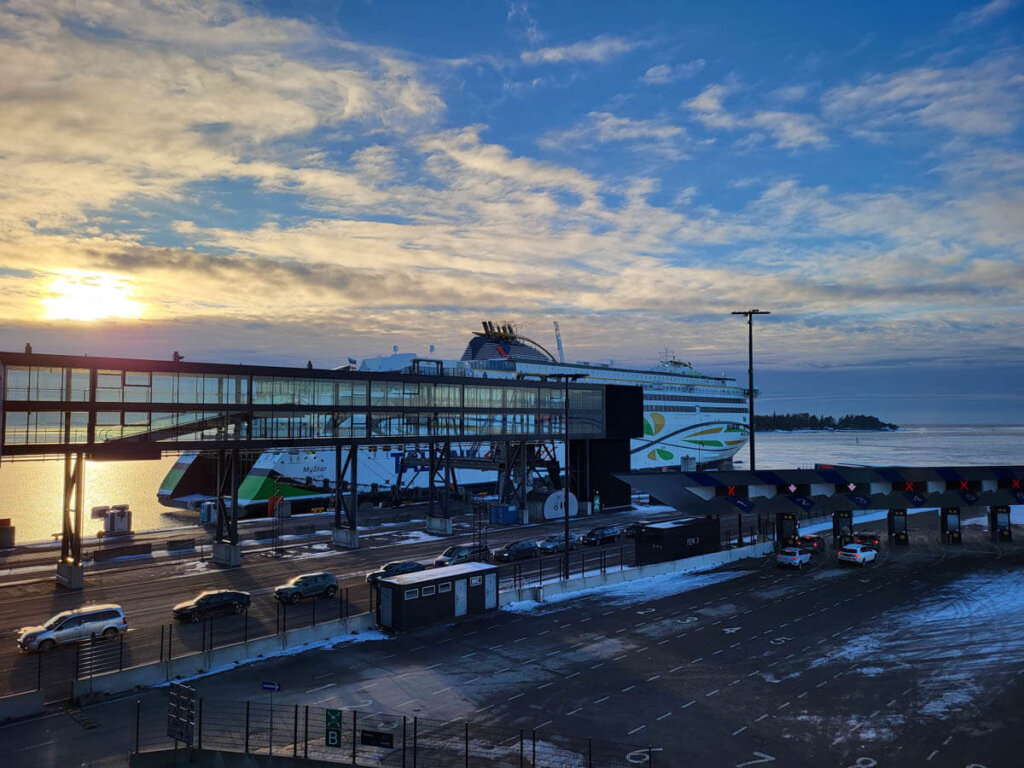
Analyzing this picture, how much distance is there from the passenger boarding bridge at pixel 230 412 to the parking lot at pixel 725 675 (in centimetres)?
1423

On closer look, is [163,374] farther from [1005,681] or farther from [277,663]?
[1005,681]

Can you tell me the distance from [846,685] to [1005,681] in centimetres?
478

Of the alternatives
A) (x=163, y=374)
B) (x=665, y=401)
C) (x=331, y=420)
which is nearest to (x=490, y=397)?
(x=331, y=420)

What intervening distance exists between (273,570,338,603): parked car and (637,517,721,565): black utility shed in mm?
16589

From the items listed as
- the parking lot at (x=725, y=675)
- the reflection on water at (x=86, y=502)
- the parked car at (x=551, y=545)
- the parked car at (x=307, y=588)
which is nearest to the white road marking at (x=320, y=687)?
the parking lot at (x=725, y=675)

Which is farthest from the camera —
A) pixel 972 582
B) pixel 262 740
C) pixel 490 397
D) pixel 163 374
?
pixel 490 397

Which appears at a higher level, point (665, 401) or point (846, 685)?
point (665, 401)

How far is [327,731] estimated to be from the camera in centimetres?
1549

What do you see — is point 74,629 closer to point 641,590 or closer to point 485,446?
point 641,590

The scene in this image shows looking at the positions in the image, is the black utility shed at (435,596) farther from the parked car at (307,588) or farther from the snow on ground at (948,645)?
the snow on ground at (948,645)

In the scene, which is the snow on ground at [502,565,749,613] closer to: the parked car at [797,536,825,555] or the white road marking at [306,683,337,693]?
the parked car at [797,536,825,555]

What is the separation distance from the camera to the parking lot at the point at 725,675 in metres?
16.8

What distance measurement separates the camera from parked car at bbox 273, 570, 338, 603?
1204 inches

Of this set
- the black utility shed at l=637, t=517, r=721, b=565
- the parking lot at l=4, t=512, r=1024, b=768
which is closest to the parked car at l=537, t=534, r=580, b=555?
the black utility shed at l=637, t=517, r=721, b=565
